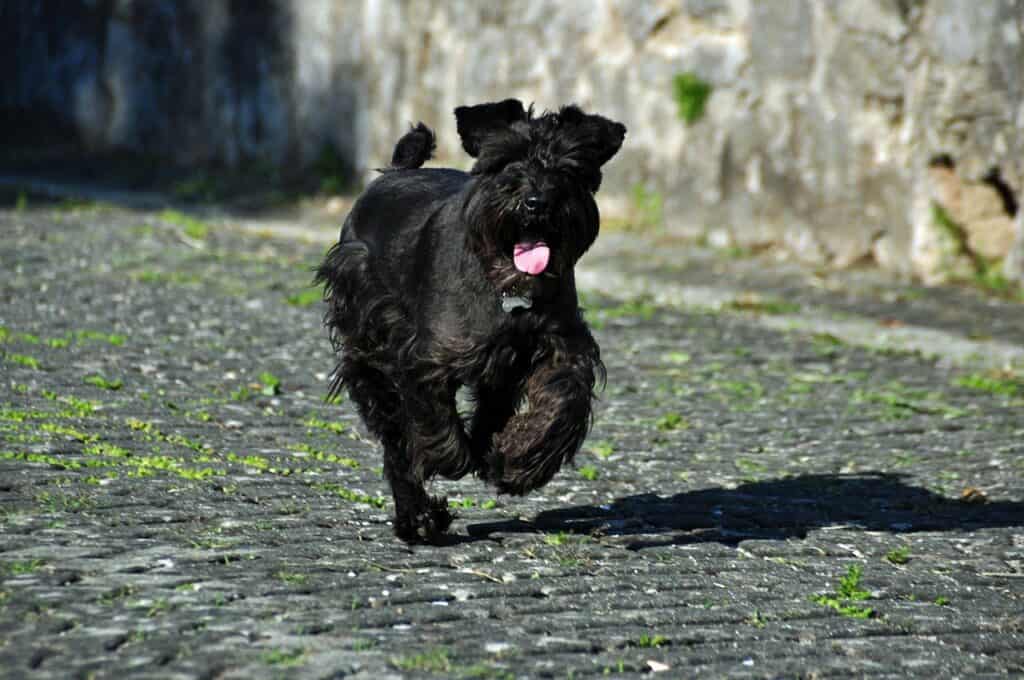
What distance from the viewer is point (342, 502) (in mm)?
6938

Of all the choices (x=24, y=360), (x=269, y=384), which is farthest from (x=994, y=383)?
(x=24, y=360)

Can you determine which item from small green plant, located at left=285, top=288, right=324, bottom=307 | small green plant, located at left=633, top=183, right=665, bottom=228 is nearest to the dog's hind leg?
small green plant, located at left=285, top=288, right=324, bottom=307

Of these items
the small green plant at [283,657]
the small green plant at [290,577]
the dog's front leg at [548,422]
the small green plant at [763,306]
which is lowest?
the small green plant at [290,577]

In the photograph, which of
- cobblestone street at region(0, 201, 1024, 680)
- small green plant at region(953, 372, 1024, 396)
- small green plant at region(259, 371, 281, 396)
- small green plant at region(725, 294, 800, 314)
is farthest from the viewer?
small green plant at region(725, 294, 800, 314)

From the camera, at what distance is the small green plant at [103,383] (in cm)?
881

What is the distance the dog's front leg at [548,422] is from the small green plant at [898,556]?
137 centimetres

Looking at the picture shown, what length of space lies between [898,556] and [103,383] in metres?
4.45

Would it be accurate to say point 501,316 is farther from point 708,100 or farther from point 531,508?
point 708,100

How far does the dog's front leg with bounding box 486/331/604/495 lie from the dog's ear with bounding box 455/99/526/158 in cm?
83

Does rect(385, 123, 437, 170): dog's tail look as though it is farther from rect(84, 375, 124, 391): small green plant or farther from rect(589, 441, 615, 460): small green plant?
rect(84, 375, 124, 391): small green plant

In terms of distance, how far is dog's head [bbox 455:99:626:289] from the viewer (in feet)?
19.6

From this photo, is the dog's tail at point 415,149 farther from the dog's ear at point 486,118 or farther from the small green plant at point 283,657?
the small green plant at point 283,657

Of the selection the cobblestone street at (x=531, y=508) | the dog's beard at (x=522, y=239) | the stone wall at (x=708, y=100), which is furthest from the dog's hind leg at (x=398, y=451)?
the stone wall at (x=708, y=100)

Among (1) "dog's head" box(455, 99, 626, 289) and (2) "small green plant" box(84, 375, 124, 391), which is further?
(2) "small green plant" box(84, 375, 124, 391)
